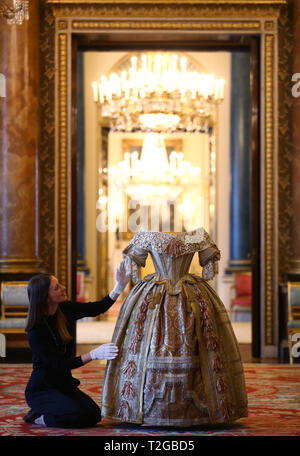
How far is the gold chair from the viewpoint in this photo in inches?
301

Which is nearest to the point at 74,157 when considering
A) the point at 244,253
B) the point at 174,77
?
the point at 174,77

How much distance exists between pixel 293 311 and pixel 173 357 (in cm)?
395

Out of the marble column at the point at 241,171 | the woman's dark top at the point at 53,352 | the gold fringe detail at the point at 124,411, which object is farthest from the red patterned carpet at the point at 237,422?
the marble column at the point at 241,171

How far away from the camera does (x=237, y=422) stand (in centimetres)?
438

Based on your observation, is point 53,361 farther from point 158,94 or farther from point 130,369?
point 158,94

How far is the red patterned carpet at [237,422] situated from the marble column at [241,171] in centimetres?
656

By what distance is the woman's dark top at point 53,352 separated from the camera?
4.09m

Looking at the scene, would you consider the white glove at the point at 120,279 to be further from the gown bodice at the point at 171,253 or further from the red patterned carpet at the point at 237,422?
the red patterned carpet at the point at 237,422

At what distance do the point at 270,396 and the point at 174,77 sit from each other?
6.60 m

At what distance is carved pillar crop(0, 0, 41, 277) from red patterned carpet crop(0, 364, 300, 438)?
1.39m

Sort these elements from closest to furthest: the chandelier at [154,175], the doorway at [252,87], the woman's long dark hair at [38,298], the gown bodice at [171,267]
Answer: the woman's long dark hair at [38,298] → the gown bodice at [171,267] → the doorway at [252,87] → the chandelier at [154,175]

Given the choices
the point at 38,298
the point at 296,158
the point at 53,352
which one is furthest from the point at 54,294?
the point at 296,158

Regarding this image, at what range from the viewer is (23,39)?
8016 millimetres
